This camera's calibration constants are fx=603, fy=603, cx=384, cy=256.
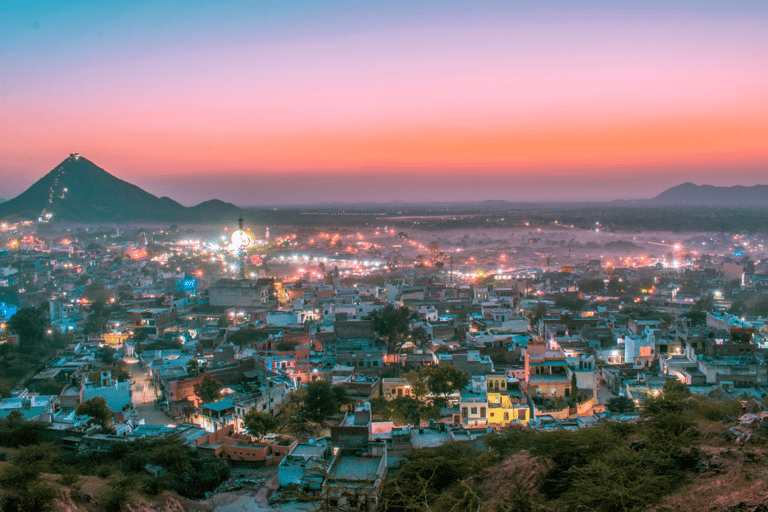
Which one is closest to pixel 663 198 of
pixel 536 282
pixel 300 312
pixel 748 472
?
pixel 536 282

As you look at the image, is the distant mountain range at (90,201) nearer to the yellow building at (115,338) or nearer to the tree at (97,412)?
the yellow building at (115,338)

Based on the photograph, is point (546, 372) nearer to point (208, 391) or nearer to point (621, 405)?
point (621, 405)

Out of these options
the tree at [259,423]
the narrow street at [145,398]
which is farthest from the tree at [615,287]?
the narrow street at [145,398]

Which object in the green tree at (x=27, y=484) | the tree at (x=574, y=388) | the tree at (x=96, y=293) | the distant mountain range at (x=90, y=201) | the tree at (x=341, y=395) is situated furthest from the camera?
the distant mountain range at (x=90, y=201)

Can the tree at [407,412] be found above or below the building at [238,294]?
below

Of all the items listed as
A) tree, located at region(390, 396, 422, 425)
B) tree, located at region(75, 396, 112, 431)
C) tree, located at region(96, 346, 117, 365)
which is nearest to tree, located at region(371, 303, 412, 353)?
tree, located at region(390, 396, 422, 425)

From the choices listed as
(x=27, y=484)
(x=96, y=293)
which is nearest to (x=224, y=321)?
(x=96, y=293)
